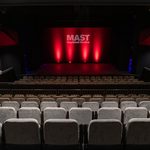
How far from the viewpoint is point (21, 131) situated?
4.28 meters

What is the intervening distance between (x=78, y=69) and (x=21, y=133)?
1738cm

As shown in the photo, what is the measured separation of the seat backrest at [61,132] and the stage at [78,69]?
1507 cm

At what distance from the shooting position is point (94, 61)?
81.3 feet

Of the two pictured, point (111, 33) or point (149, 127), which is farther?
point (111, 33)

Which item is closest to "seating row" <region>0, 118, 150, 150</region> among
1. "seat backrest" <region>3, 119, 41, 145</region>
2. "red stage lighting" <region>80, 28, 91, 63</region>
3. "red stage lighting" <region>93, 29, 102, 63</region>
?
"seat backrest" <region>3, 119, 41, 145</region>

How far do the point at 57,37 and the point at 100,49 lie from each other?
3.83m

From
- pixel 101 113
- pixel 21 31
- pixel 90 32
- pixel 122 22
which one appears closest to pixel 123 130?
pixel 101 113

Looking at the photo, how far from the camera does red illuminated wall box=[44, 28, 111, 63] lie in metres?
23.8

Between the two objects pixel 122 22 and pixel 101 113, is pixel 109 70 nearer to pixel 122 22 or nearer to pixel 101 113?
pixel 122 22

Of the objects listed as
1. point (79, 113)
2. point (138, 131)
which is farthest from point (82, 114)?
point (138, 131)

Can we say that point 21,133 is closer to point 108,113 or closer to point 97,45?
point 108,113

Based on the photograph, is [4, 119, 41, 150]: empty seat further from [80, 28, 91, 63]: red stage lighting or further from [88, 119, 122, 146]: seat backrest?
[80, 28, 91, 63]: red stage lighting

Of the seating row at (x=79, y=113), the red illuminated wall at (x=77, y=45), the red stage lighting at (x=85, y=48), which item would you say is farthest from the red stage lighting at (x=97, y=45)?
the seating row at (x=79, y=113)

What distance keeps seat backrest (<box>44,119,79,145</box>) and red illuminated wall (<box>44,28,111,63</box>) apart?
19663 millimetres
